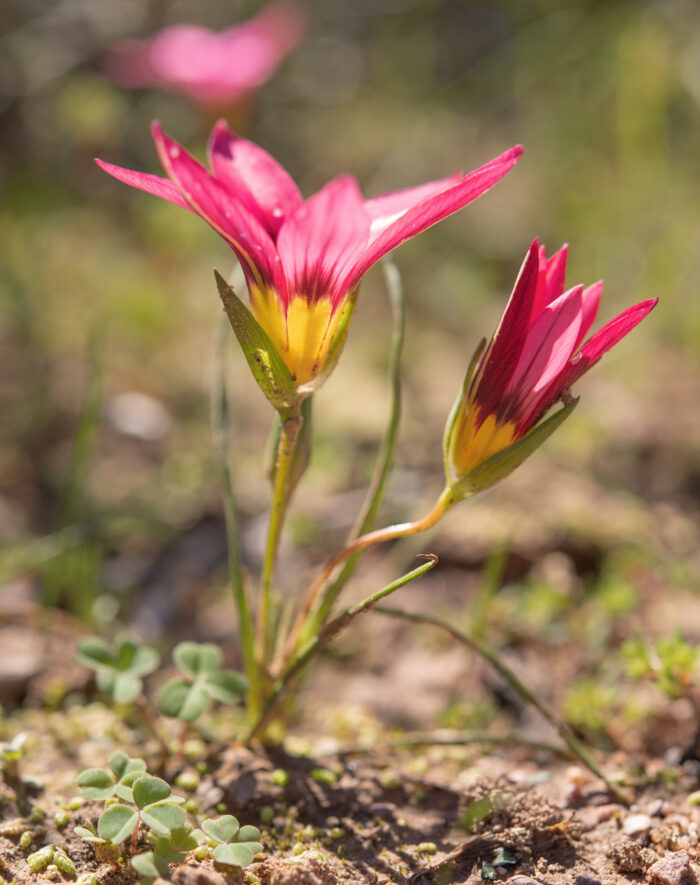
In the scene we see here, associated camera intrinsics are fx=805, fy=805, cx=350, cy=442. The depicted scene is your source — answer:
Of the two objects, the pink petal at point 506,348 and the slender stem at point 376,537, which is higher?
the pink petal at point 506,348

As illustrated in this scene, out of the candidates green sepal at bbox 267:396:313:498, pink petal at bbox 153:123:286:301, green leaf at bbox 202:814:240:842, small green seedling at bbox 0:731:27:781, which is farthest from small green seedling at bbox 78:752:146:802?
pink petal at bbox 153:123:286:301

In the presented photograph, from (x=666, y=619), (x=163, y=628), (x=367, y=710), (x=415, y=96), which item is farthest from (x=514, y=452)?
(x=415, y=96)

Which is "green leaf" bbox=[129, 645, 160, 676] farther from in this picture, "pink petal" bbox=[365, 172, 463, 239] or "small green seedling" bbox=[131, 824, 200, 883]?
"pink petal" bbox=[365, 172, 463, 239]

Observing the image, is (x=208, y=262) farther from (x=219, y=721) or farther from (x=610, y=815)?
(x=610, y=815)

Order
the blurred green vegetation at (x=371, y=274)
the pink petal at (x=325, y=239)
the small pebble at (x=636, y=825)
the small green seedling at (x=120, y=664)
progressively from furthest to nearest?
the blurred green vegetation at (x=371, y=274)
the small green seedling at (x=120, y=664)
the small pebble at (x=636, y=825)
the pink petal at (x=325, y=239)

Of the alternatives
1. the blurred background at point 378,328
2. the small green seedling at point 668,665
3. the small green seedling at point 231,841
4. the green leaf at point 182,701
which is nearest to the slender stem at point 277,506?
the green leaf at point 182,701

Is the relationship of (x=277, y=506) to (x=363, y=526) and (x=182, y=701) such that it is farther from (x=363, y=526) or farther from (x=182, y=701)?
(x=182, y=701)

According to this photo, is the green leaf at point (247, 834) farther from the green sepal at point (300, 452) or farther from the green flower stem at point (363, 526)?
the green sepal at point (300, 452)
